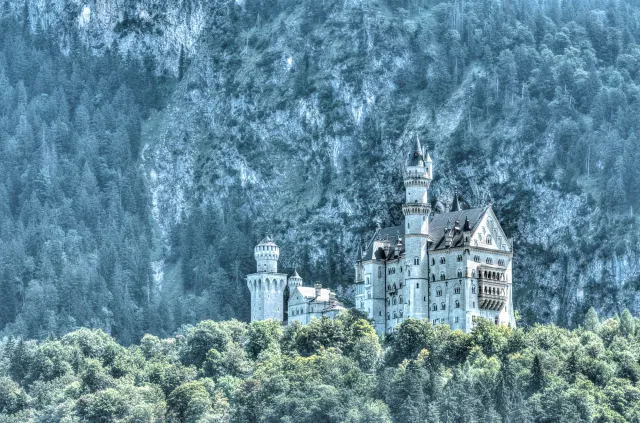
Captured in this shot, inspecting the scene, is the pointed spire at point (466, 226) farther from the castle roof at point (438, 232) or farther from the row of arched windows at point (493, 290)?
the row of arched windows at point (493, 290)

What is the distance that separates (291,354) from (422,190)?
876 inches

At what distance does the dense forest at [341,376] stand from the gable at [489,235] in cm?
949

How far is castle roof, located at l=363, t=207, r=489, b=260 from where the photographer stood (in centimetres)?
17612

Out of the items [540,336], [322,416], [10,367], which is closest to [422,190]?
[540,336]

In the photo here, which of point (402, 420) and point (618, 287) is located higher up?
point (618, 287)

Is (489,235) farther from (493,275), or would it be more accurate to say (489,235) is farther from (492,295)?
(492,295)

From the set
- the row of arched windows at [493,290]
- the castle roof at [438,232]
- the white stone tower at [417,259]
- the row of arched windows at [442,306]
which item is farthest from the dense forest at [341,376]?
the castle roof at [438,232]

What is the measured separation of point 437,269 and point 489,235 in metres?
6.69

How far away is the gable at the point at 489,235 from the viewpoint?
175438 mm

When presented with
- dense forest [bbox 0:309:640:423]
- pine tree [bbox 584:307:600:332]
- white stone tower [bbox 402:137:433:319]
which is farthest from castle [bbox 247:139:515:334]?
pine tree [bbox 584:307:600:332]

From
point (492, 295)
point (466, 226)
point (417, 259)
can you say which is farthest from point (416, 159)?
point (492, 295)

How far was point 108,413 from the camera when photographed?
16838cm

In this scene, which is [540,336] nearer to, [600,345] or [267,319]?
[600,345]

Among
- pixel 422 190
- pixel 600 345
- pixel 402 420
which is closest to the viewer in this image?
pixel 402 420
